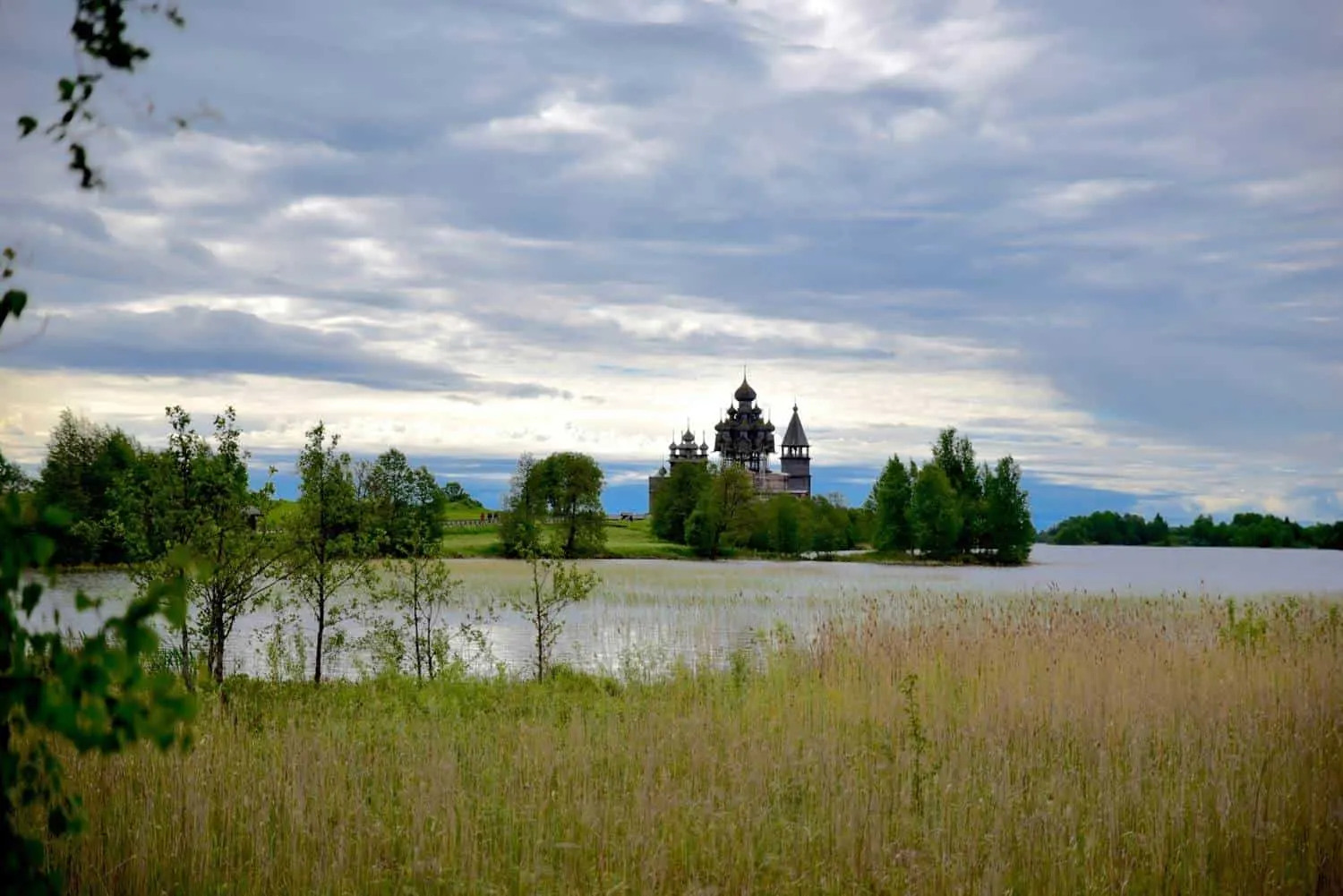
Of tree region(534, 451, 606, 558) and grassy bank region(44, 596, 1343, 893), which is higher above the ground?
tree region(534, 451, 606, 558)

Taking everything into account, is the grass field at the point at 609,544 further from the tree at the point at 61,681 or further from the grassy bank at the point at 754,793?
the tree at the point at 61,681

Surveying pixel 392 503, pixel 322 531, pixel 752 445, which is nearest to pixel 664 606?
pixel 392 503

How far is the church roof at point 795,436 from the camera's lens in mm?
166000

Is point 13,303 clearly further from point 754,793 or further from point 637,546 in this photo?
point 637,546

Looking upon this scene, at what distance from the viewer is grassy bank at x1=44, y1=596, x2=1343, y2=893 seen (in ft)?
21.9

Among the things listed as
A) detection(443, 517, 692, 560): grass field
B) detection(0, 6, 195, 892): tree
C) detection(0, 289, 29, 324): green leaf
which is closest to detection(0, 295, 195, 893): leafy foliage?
detection(0, 6, 195, 892): tree

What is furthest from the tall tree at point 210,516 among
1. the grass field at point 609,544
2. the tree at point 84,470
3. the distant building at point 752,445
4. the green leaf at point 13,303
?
the distant building at point 752,445

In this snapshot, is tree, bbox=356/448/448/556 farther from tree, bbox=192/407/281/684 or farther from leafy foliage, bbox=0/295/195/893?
leafy foliage, bbox=0/295/195/893

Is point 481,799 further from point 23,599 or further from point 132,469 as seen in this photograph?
point 132,469

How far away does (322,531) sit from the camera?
1437 centimetres

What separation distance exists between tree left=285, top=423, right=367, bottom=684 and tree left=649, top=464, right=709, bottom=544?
70903mm

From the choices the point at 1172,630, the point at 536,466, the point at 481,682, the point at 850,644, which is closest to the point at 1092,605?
the point at 1172,630

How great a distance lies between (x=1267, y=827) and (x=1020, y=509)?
75.8 meters

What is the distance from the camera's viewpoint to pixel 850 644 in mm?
16766
